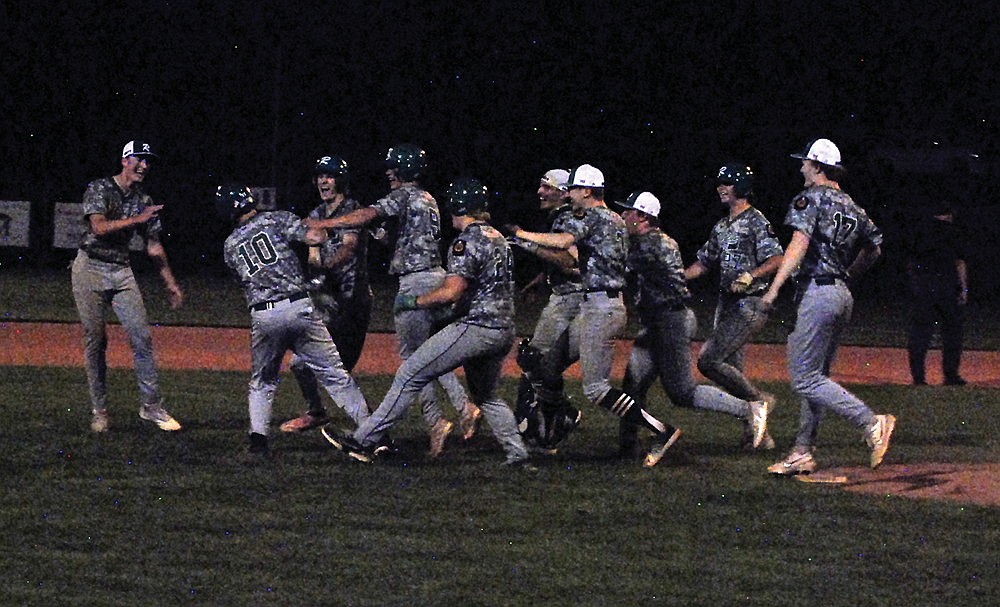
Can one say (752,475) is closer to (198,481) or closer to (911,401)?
(198,481)

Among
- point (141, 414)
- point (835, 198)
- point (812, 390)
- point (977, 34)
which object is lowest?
point (141, 414)

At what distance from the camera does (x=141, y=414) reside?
10852 mm

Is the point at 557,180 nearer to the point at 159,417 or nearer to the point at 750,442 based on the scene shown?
the point at 750,442

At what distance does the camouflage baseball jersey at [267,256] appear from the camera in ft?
30.6

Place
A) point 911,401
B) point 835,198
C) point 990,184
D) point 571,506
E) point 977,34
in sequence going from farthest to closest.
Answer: point 977,34 → point 990,184 → point 911,401 → point 835,198 → point 571,506

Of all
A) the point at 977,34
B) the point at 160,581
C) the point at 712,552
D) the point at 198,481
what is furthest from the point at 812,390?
the point at 977,34

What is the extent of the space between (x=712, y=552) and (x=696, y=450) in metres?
3.35

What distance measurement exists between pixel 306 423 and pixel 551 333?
86.4 inches

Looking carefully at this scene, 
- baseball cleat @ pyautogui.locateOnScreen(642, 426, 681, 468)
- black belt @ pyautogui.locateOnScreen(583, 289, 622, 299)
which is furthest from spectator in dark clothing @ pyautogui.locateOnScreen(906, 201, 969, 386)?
black belt @ pyautogui.locateOnScreen(583, 289, 622, 299)

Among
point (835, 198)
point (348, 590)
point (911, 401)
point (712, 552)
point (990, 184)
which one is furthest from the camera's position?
point (990, 184)

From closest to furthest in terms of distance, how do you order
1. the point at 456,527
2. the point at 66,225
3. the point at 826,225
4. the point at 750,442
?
1. the point at 456,527
2. the point at 826,225
3. the point at 750,442
4. the point at 66,225

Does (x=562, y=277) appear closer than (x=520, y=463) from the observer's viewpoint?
No

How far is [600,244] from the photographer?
9.60 m

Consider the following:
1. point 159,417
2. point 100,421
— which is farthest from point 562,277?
point 100,421
